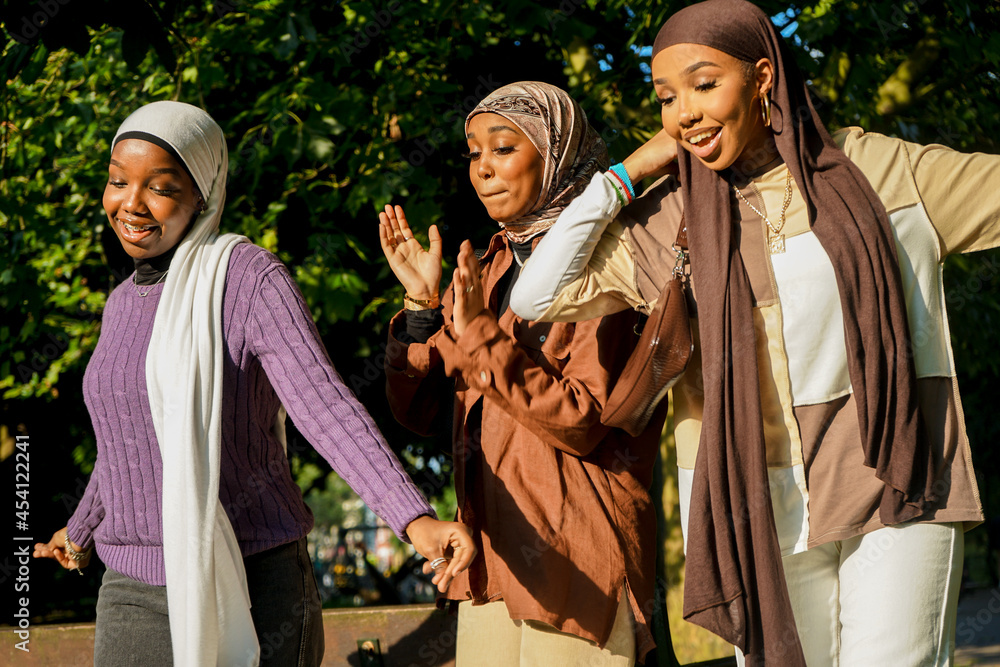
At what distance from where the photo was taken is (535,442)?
2656 mm

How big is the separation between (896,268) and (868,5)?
3.59 m

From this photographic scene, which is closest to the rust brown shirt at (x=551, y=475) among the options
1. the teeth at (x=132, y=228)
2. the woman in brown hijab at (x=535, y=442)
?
the woman in brown hijab at (x=535, y=442)

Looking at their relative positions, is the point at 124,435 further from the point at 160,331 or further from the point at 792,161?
the point at 792,161

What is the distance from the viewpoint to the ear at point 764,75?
2322mm

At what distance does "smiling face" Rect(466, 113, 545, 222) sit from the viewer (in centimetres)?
281

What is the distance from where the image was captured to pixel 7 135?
6.23m

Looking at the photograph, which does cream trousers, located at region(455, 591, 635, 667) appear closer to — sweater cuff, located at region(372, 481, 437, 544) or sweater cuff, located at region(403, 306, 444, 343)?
sweater cuff, located at region(372, 481, 437, 544)

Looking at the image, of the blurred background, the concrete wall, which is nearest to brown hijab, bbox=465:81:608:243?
the concrete wall

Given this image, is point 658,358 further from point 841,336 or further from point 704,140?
point 704,140

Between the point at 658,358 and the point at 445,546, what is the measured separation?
667 millimetres

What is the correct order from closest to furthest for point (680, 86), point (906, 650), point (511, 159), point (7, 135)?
1. point (906, 650)
2. point (680, 86)
3. point (511, 159)
4. point (7, 135)

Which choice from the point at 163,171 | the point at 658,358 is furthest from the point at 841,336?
the point at 163,171

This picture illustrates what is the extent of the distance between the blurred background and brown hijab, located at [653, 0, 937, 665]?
250 centimetres

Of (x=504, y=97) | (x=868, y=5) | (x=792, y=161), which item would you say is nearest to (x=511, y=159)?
(x=504, y=97)
